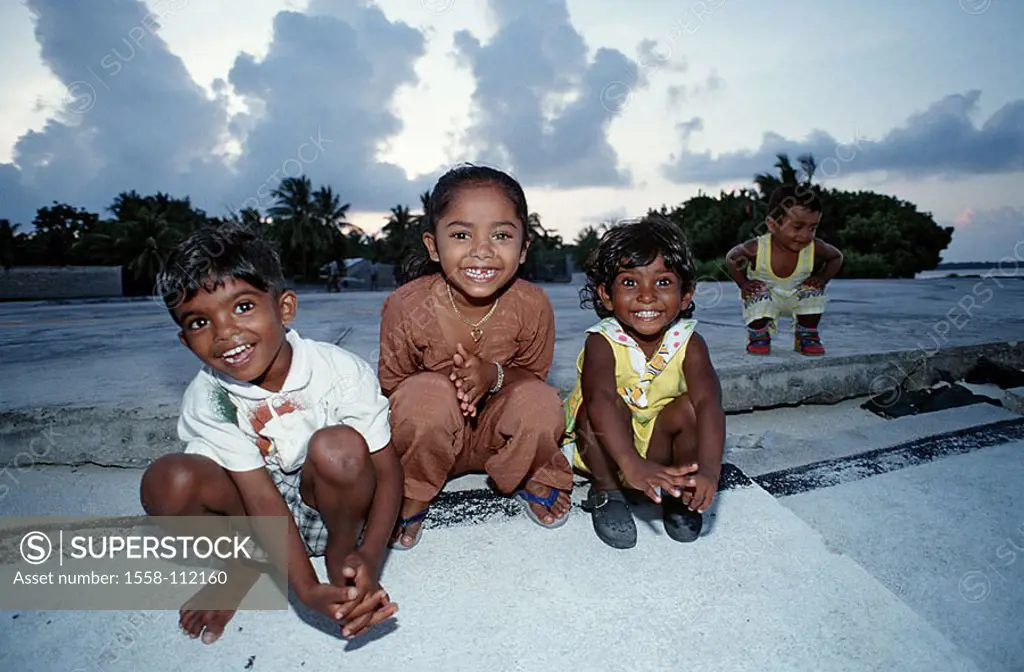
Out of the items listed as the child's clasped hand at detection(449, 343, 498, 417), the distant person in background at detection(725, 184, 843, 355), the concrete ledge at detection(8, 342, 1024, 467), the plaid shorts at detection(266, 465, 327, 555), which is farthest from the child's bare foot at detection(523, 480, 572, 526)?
the distant person in background at detection(725, 184, 843, 355)

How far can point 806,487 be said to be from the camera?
6.33 feet

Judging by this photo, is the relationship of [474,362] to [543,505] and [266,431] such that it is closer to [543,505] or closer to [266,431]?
[543,505]

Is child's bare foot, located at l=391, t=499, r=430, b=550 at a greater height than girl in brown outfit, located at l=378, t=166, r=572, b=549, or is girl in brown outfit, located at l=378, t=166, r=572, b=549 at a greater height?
girl in brown outfit, located at l=378, t=166, r=572, b=549

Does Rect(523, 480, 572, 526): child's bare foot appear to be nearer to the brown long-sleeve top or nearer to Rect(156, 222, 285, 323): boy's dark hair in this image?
the brown long-sleeve top

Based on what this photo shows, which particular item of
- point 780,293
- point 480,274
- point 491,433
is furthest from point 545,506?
point 780,293

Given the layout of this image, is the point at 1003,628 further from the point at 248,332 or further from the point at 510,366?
the point at 248,332

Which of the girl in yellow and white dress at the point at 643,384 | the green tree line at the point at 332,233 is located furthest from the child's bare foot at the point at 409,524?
the green tree line at the point at 332,233

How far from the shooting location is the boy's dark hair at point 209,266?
1.31 m

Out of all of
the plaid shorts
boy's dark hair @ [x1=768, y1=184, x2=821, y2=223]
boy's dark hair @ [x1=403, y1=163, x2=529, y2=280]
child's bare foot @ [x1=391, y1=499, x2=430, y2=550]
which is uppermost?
boy's dark hair @ [x1=768, y1=184, x2=821, y2=223]

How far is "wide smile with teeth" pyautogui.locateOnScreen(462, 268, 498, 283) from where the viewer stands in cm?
176

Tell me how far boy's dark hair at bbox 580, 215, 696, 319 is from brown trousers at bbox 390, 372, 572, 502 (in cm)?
48

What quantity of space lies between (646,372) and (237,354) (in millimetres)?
1230

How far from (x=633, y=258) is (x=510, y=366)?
580 millimetres

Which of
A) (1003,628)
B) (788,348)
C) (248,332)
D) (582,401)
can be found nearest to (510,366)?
(582,401)
